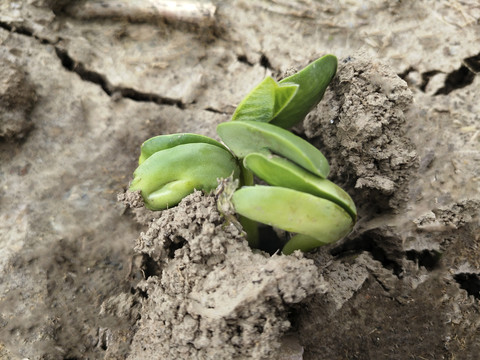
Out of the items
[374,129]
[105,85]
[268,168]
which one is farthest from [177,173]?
[105,85]

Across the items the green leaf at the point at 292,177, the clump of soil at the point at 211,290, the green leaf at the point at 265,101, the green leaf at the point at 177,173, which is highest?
the green leaf at the point at 265,101

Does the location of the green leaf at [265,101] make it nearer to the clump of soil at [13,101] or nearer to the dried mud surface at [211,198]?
the dried mud surface at [211,198]

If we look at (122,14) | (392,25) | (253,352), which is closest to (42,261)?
(253,352)

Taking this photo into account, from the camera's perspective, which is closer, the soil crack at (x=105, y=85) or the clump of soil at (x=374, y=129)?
the clump of soil at (x=374, y=129)

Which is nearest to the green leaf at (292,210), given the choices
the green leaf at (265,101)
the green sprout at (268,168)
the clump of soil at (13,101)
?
the green sprout at (268,168)

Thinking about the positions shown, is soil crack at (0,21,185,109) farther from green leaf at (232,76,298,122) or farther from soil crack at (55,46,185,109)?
green leaf at (232,76,298,122)

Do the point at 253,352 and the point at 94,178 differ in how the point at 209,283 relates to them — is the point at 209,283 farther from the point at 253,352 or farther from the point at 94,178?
the point at 94,178
